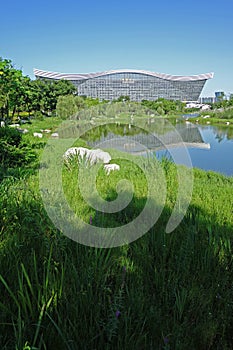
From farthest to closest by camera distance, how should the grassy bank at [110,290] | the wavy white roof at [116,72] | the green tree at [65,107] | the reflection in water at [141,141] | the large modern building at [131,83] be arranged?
1. the large modern building at [131,83]
2. the wavy white roof at [116,72]
3. the green tree at [65,107]
4. the reflection in water at [141,141]
5. the grassy bank at [110,290]

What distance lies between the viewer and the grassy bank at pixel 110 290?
2.94ft

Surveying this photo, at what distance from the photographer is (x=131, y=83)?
73.6 metres

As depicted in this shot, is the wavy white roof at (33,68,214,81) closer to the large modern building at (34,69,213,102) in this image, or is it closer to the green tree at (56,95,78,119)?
the large modern building at (34,69,213,102)

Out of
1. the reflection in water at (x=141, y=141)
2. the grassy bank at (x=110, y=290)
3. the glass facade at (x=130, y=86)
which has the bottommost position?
the grassy bank at (x=110, y=290)

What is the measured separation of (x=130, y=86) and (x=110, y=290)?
77.1 meters

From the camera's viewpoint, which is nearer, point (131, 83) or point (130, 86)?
point (131, 83)

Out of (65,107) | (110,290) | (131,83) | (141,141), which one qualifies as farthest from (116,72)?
(110,290)

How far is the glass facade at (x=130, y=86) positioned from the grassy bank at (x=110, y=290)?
73064 millimetres

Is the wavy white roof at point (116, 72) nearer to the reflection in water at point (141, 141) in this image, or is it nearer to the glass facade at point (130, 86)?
the glass facade at point (130, 86)

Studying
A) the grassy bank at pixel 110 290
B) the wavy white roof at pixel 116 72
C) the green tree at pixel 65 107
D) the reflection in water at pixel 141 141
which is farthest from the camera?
the wavy white roof at pixel 116 72

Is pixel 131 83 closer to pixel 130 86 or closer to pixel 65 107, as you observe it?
pixel 130 86

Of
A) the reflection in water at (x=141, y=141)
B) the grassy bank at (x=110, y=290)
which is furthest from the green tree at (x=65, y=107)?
the grassy bank at (x=110, y=290)

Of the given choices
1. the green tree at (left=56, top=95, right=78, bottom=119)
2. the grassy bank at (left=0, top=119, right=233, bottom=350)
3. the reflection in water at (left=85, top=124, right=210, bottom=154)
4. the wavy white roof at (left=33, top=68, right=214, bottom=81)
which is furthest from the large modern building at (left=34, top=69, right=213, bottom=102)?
the grassy bank at (left=0, top=119, right=233, bottom=350)

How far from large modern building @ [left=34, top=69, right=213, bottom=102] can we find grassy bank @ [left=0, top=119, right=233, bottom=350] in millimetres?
73064
